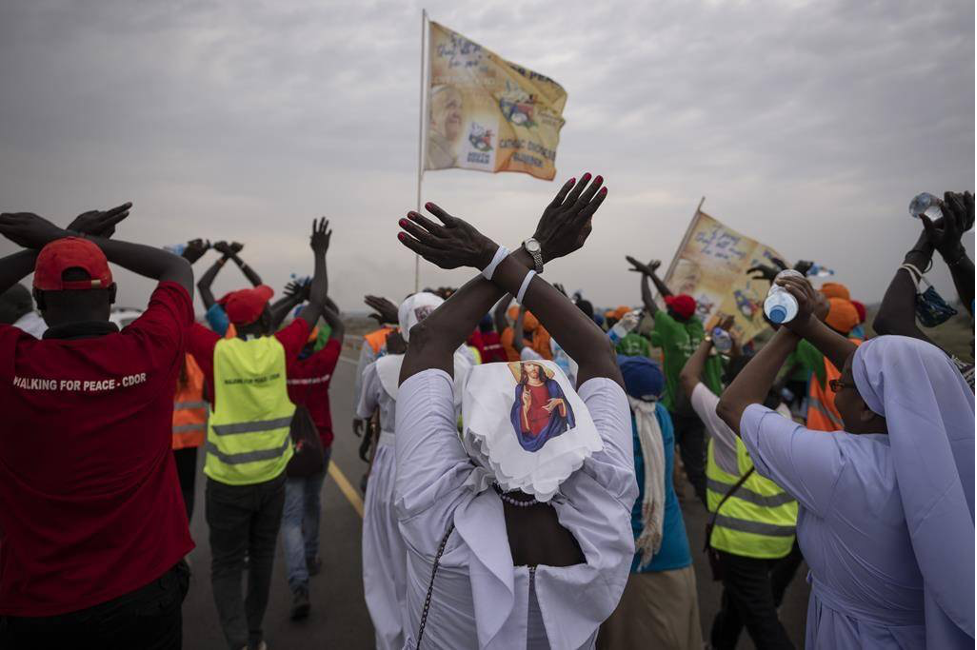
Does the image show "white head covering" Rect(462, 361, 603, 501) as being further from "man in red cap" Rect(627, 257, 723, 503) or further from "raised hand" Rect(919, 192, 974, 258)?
"man in red cap" Rect(627, 257, 723, 503)

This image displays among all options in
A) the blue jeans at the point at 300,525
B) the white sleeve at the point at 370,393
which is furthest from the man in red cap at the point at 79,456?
the blue jeans at the point at 300,525

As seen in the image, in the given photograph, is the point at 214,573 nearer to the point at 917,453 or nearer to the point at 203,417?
the point at 203,417

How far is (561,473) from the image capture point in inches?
57.6

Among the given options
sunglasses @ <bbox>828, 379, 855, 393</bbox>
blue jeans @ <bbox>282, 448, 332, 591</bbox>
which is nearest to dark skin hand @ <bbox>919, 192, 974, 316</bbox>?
sunglasses @ <bbox>828, 379, 855, 393</bbox>

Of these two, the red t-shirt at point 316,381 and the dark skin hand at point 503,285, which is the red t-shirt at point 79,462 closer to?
the dark skin hand at point 503,285

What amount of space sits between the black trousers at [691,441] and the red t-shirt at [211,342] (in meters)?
4.35

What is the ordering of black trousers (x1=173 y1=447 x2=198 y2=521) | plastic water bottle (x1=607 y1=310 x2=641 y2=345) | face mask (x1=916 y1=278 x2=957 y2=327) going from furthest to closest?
plastic water bottle (x1=607 y1=310 x2=641 y2=345) → black trousers (x1=173 y1=447 x2=198 y2=521) → face mask (x1=916 y1=278 x2=957 y2=327)

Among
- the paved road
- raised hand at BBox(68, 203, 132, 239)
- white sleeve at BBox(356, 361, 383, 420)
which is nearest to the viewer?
raised hand at BBox(68, 203, 132, 239)

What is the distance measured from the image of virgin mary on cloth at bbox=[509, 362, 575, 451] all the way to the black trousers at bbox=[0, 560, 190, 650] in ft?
5.86

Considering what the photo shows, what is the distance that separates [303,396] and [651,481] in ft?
8.87

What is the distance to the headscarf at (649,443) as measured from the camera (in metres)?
2.96

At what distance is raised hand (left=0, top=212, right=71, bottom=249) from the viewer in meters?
2.08

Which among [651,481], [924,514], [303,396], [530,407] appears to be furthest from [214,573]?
[924,514]

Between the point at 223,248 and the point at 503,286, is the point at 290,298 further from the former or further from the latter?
the point at 503,286
